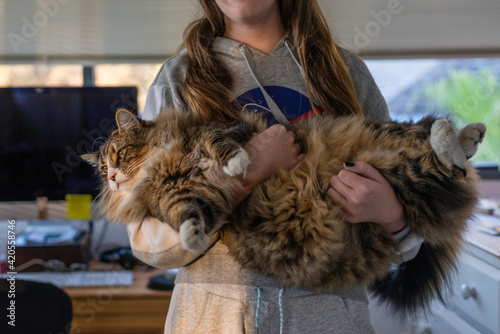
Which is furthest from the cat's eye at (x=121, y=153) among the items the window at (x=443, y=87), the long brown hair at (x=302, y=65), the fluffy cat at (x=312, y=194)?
the window at (x=443, y=87)

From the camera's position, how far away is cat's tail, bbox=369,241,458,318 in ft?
4.21

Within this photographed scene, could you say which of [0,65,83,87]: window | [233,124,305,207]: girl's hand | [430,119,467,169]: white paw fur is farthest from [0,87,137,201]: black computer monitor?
[430,119,467,169]: white paw fur

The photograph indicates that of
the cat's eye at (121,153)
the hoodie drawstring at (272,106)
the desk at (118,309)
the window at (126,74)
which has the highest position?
the hoodie drawstring at (272,106)

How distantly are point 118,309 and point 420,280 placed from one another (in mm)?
1621

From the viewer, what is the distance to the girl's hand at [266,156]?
1.09m

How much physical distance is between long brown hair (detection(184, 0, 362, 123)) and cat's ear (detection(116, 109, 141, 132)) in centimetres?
18

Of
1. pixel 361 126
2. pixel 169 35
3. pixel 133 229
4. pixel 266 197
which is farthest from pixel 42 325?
pixel 169 35

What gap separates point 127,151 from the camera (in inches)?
51.0

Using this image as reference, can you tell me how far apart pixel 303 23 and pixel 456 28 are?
203cm

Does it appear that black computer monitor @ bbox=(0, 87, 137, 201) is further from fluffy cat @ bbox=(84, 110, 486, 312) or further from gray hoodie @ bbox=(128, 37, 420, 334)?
gray hoodie @ bbox=(128, 37, 420, 334)

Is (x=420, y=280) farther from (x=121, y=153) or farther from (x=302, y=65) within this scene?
(x=121, y=153)

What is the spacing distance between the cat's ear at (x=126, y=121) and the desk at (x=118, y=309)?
1236 millimetres

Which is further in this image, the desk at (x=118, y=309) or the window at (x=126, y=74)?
the window at (x=126, y=74)

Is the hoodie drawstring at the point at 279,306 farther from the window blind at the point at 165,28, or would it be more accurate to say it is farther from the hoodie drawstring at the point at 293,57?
the window blind at the point at 165,28
